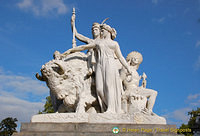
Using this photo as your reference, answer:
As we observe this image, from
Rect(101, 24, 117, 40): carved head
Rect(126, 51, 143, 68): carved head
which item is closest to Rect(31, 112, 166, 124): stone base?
Rect(126, 51, 143, 68): carved head

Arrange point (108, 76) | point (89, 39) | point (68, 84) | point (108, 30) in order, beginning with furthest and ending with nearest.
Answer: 1. point (89, 39)
2. point (108, 30)
3. point (68, 84)
4. point (108, 76)

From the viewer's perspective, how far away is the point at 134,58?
8.63m

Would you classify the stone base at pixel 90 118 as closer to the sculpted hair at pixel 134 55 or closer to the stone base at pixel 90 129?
the stone base at pixel 90 129

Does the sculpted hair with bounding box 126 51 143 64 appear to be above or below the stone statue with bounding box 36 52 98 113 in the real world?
above

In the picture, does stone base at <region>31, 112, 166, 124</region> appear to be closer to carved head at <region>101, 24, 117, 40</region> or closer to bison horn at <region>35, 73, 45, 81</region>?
bison horn at <region>35, 73, 45, 81</region>

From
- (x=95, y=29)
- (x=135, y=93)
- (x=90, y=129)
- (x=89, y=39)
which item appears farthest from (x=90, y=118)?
(x=95, y=29)

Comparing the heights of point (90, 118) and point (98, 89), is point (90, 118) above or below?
below

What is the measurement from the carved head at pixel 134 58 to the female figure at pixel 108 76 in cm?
112

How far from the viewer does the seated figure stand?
23.8ft

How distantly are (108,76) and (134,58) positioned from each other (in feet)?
6.57

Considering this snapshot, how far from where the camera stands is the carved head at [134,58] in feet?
28.3

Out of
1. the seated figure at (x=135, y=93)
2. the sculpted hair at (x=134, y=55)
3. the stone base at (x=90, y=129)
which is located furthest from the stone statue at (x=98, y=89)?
the sculpted hair at (x=134, y=55)

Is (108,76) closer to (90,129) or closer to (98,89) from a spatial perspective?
(98,89)

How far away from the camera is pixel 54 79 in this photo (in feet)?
23.0
